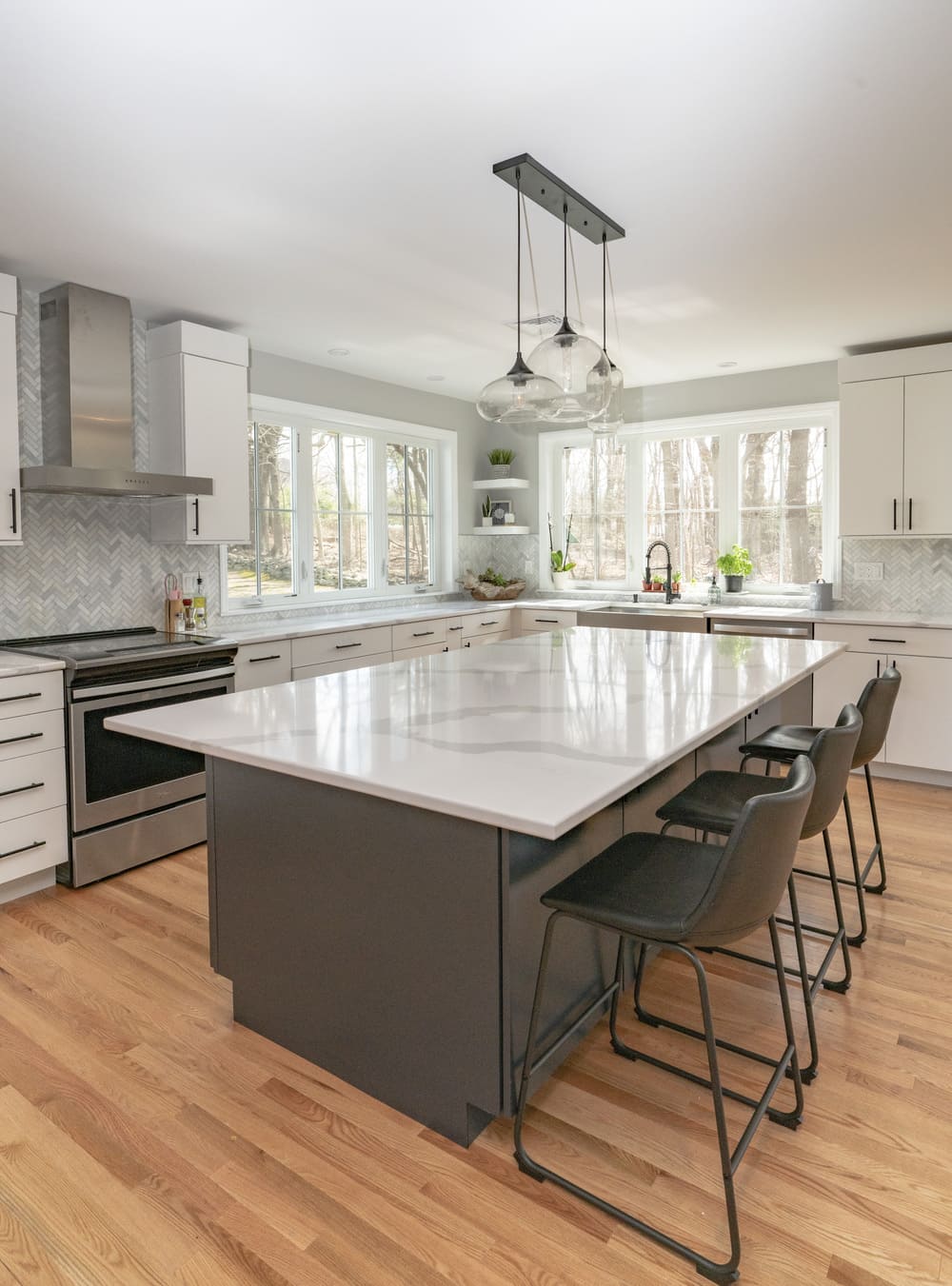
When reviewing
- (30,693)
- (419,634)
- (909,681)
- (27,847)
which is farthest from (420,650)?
(909,681)

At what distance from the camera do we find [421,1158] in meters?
1.80

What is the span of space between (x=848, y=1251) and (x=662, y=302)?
3.60 meters

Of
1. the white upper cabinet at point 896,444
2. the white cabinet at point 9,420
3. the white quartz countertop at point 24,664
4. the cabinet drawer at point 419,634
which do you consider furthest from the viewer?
the cabinet drawer at point 419,634

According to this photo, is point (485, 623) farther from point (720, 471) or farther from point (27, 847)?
point (27, 847)

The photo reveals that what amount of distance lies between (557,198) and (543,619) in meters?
3.65

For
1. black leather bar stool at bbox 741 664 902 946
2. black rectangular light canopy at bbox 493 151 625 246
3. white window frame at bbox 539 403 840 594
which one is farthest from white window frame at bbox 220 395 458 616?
black leather bar stool at bbox 741 664 902 946

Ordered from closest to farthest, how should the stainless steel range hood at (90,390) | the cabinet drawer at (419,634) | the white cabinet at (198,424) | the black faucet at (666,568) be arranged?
the stainless steel range hood at (90,390) → the white cabinet at (198,424) → the cabinet drawer at (419,634) → the black faucet at (666,568)

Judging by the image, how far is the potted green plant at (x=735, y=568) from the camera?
5625mm

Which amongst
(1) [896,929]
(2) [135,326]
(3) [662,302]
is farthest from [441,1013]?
(2) [135,326]

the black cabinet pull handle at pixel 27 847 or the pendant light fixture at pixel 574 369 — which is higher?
the pendant light fixture at pixel 574 369

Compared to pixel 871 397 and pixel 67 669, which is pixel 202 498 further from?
pixel 871 397

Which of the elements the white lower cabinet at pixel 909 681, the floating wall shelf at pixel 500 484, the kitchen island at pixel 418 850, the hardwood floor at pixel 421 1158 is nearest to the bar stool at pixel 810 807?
the hardwood floor at pixel 421 1158

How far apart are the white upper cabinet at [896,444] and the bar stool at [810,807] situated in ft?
9.32

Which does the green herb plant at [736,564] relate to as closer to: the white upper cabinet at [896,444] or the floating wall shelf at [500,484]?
the white upper cabinet at [896,444]
